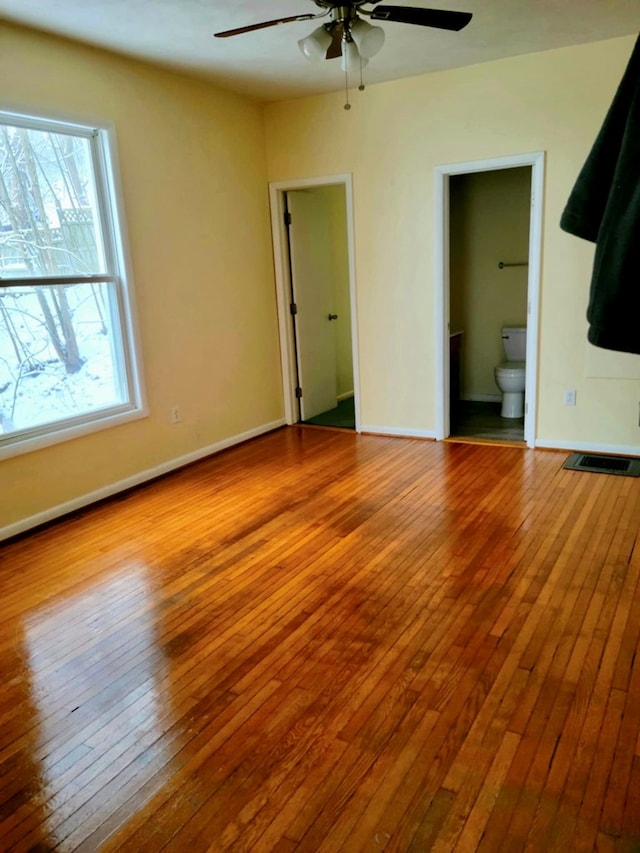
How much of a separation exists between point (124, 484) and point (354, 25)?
3.15 meters

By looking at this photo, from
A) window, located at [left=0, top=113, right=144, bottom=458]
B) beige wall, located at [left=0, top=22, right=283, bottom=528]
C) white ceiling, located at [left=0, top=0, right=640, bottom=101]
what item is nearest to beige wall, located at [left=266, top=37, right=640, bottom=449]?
white ceiling, located at [left=0, top=0, right=640, bottom=101]

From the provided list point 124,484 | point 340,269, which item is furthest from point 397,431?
point 124,484

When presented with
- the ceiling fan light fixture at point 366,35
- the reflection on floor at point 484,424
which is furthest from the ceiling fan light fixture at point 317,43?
the reflection on floor at point 484,424

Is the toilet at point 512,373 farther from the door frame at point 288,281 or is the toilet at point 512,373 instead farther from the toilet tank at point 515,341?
the door frame at point 288,281

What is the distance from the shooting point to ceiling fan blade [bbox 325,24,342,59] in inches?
111

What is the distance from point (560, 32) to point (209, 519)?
12.4ft

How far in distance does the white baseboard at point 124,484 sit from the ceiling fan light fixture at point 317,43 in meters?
2.94

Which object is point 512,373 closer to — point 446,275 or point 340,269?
point 446,275

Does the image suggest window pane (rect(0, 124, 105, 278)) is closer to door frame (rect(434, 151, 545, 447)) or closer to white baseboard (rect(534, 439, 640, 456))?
door frame (rect(434, 151, 545, 447))

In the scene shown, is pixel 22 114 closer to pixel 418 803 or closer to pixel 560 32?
pixel 560 32

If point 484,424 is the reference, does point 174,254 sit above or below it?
above

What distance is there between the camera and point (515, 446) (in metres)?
4.94

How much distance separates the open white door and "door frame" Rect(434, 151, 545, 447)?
146 centimetres

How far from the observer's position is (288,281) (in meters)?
5.85
